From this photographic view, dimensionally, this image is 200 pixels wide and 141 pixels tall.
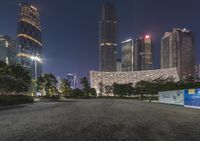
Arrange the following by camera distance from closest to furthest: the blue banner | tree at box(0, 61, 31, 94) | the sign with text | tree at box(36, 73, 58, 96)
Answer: the blue banner → the sign with text → tree at box(0, 61, 31, 94) → tree at box(36, 73, 58, 96)

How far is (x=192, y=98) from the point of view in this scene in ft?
97.8

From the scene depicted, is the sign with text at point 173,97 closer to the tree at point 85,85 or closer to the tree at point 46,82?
the tree at point 46,82

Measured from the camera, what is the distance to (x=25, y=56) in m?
186

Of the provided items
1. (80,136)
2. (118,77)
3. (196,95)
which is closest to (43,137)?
(80,136)

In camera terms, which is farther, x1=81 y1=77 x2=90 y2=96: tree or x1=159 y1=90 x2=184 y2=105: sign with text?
x1=81 y1=77 x2=90 y2=96: tree

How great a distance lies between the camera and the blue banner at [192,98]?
91.8 ft

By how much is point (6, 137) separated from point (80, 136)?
315cm

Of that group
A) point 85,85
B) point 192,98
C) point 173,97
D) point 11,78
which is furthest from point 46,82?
point 192,98

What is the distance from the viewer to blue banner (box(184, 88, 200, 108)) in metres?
28.0

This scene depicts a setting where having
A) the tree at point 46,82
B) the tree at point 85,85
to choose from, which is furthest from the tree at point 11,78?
the tree at point 85,85

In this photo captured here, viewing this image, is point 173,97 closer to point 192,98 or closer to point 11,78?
point 192,98

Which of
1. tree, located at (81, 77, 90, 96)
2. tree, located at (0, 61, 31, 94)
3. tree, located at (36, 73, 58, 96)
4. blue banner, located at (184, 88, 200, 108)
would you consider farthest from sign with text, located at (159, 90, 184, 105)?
tree, located at (81, 77, 90, 96)

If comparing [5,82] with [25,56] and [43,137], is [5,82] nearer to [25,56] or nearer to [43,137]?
[43,137]

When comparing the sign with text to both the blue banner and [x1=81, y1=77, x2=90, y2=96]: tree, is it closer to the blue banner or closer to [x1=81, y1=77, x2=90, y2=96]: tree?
the blue banner
